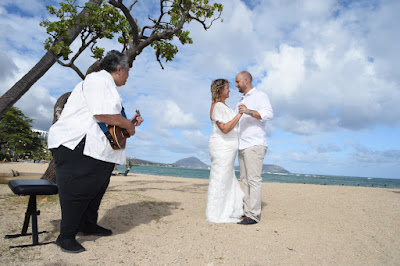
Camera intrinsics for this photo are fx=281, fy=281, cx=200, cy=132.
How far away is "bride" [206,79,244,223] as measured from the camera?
4871 mm

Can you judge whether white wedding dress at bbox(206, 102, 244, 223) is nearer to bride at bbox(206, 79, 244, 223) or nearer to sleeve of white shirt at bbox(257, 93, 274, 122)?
bride at bbox(206, 79, 244, 223)

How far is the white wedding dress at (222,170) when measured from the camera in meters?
4.88

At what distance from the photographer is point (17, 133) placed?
37.0 metres

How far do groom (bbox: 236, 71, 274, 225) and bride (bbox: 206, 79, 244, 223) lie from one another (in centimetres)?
19

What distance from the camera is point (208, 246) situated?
3613 millimetres

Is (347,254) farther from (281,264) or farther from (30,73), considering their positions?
(30,73)

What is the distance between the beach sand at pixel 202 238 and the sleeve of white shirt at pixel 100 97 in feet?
5.36

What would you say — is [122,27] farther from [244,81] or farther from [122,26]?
[244,81]

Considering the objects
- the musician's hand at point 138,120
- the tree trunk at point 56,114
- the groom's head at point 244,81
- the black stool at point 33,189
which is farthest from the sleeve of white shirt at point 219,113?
the tree trunk at point 56,114

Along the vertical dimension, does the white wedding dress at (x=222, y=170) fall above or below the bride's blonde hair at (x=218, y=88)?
below

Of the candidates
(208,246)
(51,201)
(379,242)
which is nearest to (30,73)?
(51,201)

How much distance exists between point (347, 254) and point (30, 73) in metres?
7.22

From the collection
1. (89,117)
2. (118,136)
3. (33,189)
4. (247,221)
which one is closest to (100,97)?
(89,117)

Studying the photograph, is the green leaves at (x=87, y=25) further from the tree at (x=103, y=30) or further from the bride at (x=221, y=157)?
the bride at (x=221, y=157)
